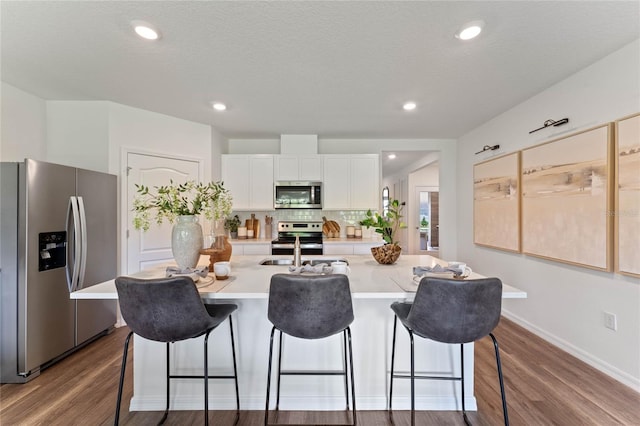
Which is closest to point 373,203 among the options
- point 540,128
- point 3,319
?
point 540,128

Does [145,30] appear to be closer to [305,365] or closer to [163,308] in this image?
[163,308]

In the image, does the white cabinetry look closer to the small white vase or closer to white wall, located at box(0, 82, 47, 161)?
the small white vase

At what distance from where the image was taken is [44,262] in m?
2.36

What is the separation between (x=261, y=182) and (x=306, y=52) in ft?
8.14

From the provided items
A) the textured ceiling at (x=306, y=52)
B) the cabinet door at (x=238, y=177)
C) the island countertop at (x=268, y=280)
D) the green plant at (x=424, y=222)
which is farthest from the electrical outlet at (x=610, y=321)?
the green plant at (x=424, y=222)

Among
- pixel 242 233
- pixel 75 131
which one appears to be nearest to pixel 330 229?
pixel 242 233

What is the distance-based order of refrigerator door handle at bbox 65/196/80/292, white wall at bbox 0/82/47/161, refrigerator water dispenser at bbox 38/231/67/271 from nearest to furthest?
refrigerator water dispenser at bbox 38/231/67/271
refrigerator door handle at bbox 65/196/80/292
white wall at bbox 0/82/47/161

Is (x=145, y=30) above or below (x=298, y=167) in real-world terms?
above

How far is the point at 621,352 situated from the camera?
217cm

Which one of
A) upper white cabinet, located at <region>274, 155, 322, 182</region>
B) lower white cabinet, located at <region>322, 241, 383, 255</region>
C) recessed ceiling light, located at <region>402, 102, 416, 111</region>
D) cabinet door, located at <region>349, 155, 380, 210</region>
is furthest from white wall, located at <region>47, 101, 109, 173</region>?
recessed ceiling light, located at <region>402, 102, 416, 111</region>

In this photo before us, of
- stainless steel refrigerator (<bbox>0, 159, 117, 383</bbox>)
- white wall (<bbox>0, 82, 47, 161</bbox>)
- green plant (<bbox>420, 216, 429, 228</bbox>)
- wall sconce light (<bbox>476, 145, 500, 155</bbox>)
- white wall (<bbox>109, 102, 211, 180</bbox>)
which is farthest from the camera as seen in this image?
green plant (<bbox>420, 216, 429, 228</bbox>)

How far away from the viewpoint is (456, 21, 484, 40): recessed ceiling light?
5.95 feet

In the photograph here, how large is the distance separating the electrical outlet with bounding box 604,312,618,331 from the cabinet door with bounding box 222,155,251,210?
4152 millimetres

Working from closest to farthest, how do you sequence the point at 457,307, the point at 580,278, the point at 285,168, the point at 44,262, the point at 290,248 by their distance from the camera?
the point at 457,307, the point at 44,262, the point at 580,278, the point at 290,248, the point at 285,168
